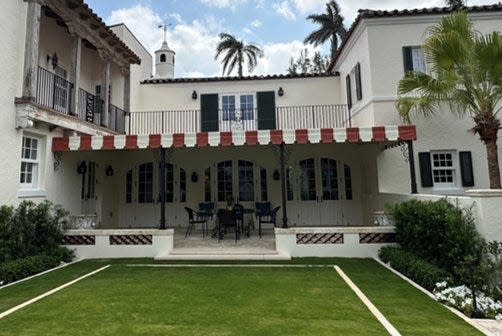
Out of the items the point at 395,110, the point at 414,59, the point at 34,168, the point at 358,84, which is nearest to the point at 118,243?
the point at 34,168

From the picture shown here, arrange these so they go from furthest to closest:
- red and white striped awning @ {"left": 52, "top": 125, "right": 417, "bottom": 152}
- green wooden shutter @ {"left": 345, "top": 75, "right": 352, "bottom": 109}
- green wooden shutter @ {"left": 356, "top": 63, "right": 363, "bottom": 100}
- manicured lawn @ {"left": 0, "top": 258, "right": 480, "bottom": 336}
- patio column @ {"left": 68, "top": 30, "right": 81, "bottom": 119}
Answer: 1. green wooden shutter @ {"left": 345, "top": 75, "right": 352, "bottom": 109}
2. green wooden shutter @ {"left": 356, "top": 63, "right": 363, "bottom": 100}
3. patio column @ {"left": 68, "top": 30, "right": 81, "bottom": 119}
4. red and white striped awning @ {"left": 52, "top": 125, "right": 417, "bottom": 152}
5. manicured lawn @ {"left": 0, "top": 258, "right": 480, "bottom": 336}

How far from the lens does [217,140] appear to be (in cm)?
1217

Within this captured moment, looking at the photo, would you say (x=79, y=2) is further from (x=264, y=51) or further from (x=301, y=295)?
(x=264, y=51)

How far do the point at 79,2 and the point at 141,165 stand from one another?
860 centimetres

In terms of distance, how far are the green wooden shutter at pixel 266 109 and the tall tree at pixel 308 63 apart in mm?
25908

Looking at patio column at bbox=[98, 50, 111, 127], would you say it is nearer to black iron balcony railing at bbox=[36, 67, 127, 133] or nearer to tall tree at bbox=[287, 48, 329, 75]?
black iron balcony railing at bbox=[36, 67, 127, 133]

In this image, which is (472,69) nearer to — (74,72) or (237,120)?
(237,120)

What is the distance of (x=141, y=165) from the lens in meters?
18.3

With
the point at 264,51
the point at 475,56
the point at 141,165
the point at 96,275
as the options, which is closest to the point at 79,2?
the point at 141,165

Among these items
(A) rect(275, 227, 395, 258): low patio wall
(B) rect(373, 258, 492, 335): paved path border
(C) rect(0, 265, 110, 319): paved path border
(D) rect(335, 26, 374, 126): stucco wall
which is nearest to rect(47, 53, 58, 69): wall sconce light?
(C) rect(0, 265, 110, 319): paved path border

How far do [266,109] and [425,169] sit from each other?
9.34 metres

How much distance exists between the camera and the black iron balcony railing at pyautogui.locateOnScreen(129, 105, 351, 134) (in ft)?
62.3

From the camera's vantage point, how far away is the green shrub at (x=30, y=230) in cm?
951

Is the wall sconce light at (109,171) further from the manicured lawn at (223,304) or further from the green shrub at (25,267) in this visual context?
the manicured lawn at (223,304)
